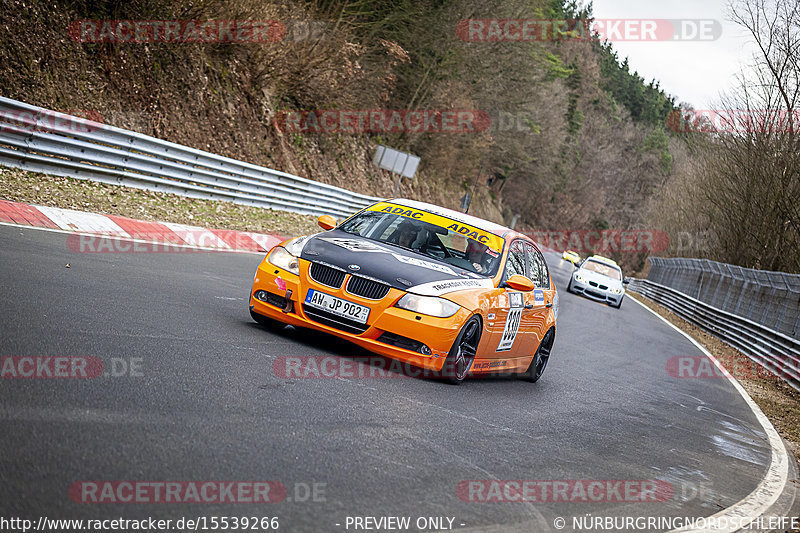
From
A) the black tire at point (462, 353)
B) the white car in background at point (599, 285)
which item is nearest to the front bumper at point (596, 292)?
the white car in background at point (599, 285)

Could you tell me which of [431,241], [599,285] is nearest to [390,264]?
[431,241]

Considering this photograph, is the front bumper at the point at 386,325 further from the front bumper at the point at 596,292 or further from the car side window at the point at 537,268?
the front bumper at the point at 596,292

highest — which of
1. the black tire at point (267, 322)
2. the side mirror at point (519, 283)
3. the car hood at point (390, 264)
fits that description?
the side mirror at point (519, 283)

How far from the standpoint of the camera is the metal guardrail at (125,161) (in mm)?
13844

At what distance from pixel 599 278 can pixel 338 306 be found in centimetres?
Answer: 2227

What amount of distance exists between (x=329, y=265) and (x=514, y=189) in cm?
7746

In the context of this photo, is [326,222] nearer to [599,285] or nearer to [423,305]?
[423,305]

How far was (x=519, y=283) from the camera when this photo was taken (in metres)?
8.51

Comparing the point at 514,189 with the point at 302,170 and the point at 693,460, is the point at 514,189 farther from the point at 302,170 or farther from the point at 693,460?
the point at 693,460

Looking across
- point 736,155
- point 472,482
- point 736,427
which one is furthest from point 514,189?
point 472,482

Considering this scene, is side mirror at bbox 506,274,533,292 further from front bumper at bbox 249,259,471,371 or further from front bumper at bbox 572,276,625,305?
front bumper at bbox 572,276,625,305

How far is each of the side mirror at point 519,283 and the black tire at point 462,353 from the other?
653mm

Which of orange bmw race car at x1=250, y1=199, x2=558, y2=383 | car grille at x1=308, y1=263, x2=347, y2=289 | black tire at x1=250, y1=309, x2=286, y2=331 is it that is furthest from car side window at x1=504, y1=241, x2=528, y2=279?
black tire at x1=250, y1=309, x2=286, y2=331

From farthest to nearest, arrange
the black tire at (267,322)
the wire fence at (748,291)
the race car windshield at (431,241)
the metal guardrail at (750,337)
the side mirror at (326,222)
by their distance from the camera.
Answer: the wire fence at (748,291), the metal guardrail at (750,337), the side mirror at (326,222), the race car windshield at (431,241), the black tire at (267,322)
